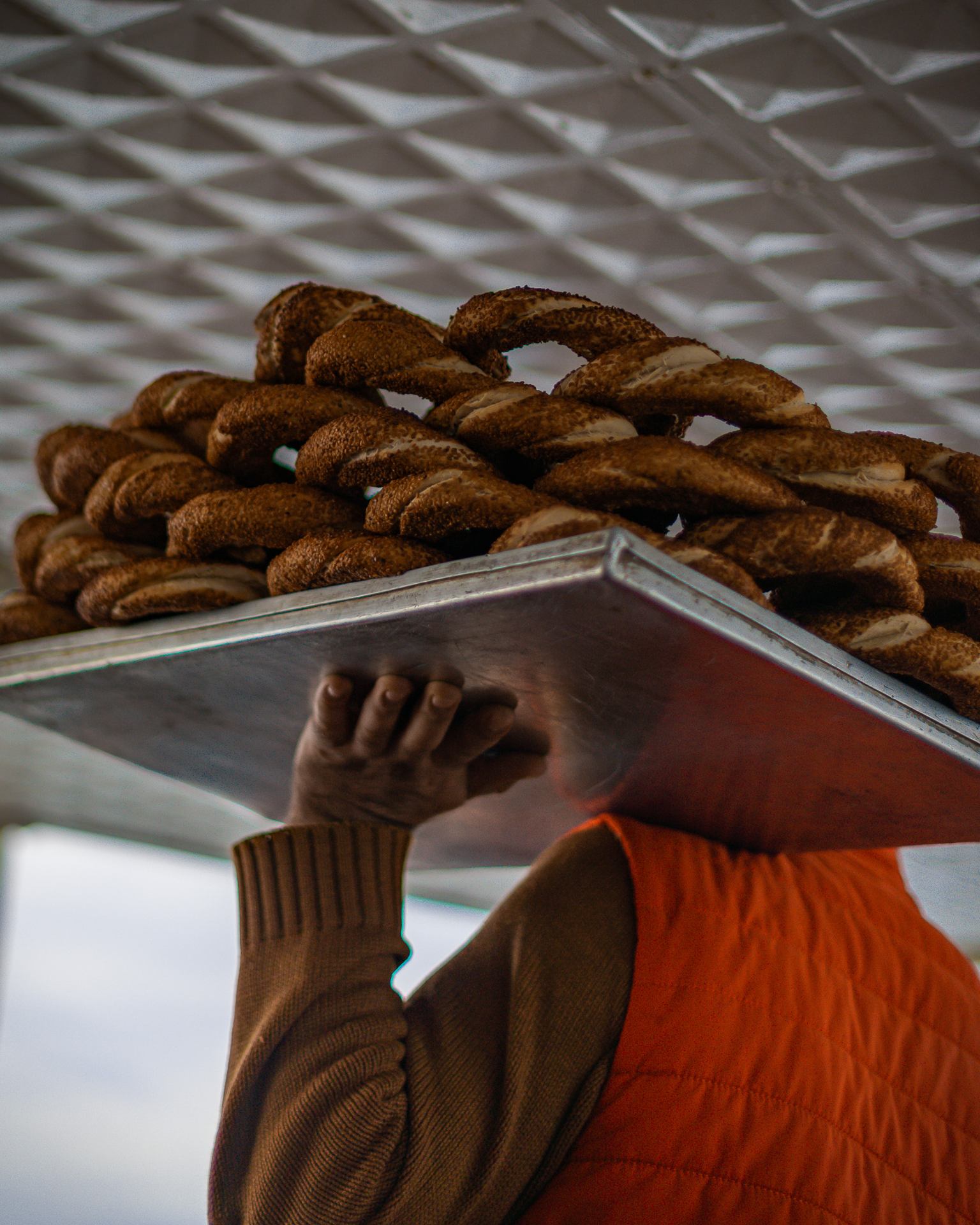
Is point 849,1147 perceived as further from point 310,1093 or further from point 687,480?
point 687,480

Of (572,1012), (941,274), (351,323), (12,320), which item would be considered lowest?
(572,1012)

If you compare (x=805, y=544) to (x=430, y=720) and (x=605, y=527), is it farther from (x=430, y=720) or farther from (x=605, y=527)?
(x=430, y=720)

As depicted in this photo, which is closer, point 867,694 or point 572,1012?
point 867,694

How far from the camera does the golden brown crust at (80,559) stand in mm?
835

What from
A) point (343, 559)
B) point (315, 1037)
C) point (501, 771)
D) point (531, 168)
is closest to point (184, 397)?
point (343, 559)

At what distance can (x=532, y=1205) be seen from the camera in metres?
0.73

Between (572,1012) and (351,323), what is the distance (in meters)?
0.60

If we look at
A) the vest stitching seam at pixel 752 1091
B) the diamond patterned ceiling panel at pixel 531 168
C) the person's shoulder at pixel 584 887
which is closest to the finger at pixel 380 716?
the person's shoulder at pixel 584 887

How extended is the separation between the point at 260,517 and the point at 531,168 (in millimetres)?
823

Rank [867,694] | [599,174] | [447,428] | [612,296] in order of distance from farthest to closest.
Result: [612,296]
[599,174]
[447,428]
[867,694]

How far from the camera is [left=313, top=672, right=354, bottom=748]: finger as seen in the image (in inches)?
26.8

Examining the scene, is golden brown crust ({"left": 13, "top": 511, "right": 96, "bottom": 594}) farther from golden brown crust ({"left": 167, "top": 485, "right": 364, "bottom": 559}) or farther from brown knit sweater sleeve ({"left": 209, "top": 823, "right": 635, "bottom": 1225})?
brown knit sweater sleeve ({"left": 209, "top": 823, "right": 635, "bottom": 1225})

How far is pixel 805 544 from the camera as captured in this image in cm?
57

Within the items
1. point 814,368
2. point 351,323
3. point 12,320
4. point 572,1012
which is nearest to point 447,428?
point 351,323
